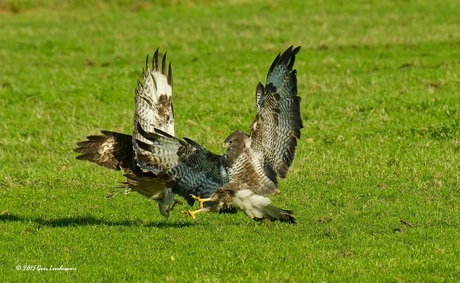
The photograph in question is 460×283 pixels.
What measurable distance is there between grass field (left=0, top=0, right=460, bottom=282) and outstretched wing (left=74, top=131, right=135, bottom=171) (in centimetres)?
74

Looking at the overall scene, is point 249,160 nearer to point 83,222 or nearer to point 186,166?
point 186,166

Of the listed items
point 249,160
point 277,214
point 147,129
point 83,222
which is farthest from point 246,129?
point 277,214

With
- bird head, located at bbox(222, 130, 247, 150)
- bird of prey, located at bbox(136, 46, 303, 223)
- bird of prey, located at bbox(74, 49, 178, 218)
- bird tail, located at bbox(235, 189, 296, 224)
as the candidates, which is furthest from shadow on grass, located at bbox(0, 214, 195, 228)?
bird head, located at bbox(222, 130, 247, 150)

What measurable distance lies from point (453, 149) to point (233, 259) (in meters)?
6.83

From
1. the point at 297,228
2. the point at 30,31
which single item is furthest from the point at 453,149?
the point at 30,31

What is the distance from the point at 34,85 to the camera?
20.7 m

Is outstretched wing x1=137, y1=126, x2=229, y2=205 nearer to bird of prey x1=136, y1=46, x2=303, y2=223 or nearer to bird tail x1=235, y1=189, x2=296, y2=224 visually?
bird of prey x1=136, y1=46, x2=303, y2=223

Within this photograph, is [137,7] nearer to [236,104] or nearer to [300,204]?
[236,104]

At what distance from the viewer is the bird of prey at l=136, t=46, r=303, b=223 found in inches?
432

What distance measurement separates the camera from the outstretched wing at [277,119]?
36.9ft

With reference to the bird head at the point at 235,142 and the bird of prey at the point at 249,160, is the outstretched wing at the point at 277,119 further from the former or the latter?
the bird head at the point at 235,142

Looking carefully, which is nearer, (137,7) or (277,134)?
(277,134)

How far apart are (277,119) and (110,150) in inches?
94.3

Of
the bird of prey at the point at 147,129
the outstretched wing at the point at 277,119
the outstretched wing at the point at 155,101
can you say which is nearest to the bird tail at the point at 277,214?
the outstretched wing at the point at 277,119
